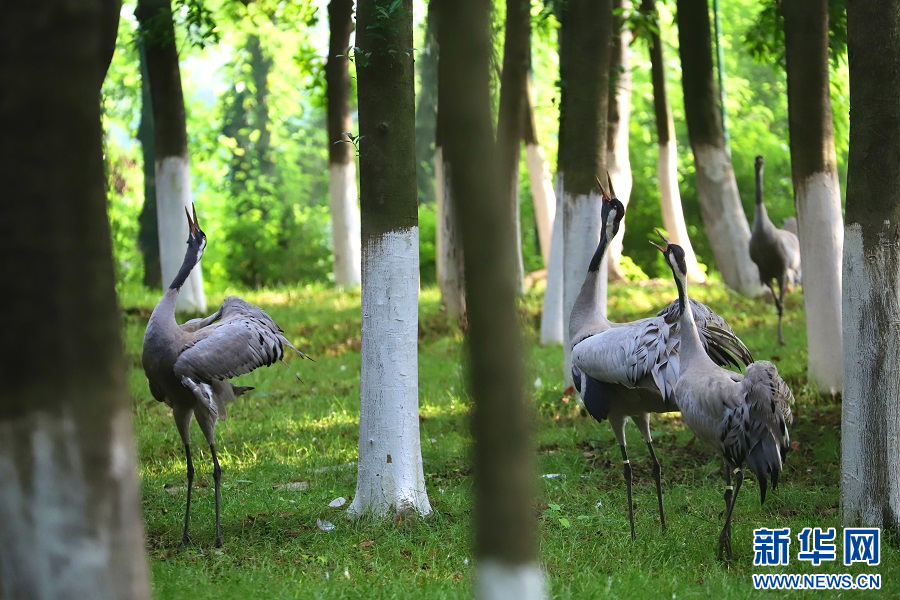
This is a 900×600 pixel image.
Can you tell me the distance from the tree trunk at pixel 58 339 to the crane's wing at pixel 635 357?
13.7 ft

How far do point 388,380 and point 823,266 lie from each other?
4.96 metres

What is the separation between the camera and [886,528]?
231 inches

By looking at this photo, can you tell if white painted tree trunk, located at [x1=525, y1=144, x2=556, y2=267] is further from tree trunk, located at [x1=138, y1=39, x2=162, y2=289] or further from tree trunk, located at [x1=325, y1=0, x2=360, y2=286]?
tree trunk, located at [x1=138, y1=39, x2=162, y2=289]

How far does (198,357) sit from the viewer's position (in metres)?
6.53

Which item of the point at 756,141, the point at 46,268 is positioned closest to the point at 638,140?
the point at 756,141

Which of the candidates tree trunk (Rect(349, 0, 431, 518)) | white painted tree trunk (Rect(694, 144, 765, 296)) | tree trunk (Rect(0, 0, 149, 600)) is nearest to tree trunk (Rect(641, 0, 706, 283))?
white painted tree trunk (Rect(694, 144, 765, 296))

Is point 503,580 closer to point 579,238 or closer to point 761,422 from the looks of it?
point 761,422

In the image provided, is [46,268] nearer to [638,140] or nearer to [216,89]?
[638,140]

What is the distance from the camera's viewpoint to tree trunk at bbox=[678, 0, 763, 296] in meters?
15.1

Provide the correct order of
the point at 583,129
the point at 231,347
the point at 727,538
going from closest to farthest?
1. the point at 727,538
2. the point at 231,347
3. the point at 583,129

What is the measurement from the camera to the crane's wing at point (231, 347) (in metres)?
6.52

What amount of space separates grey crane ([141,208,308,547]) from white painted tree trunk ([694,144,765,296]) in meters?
10.4

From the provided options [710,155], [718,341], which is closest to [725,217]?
[710,155]

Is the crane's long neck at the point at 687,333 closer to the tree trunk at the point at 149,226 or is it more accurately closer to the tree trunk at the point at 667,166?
the tree trunk at the point at 667,166
